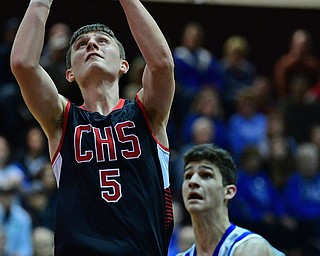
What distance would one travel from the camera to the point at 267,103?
1270 cm

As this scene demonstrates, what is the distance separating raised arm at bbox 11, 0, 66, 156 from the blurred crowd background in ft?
15.4

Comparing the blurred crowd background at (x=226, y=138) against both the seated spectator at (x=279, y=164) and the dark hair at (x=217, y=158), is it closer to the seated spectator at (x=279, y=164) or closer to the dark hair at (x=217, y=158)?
the seated spectator at (x=279, y=164)

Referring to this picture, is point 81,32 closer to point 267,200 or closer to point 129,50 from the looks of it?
point 267,200

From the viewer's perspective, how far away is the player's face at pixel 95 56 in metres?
4.26

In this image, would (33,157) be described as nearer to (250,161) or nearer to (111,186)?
(250,161)

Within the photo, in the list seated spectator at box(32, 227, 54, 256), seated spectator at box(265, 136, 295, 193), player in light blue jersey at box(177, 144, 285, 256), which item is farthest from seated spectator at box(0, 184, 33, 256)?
seated spectator at box(265, 136, 295, 193)

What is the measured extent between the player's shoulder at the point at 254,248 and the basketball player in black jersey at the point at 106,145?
1.27 m

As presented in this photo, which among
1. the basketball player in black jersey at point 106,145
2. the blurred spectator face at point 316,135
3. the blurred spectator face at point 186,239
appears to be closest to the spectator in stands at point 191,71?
the blurred spectator face at point 316,135

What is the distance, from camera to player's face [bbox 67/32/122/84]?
14.0ft

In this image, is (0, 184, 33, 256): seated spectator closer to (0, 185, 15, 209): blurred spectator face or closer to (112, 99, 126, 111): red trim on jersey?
(0, 185, 15, 209): blurred spectator face

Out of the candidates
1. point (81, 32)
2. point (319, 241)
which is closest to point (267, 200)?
point (319, 241)

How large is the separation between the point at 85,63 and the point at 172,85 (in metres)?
0.51

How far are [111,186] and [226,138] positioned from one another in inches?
302

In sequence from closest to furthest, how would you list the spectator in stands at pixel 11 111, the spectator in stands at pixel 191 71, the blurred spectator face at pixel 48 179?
the blurred spectator face at pixel 48 179 → the spectator in stands at pixel 11 111 → the spectator in stands at pixel 191 71
